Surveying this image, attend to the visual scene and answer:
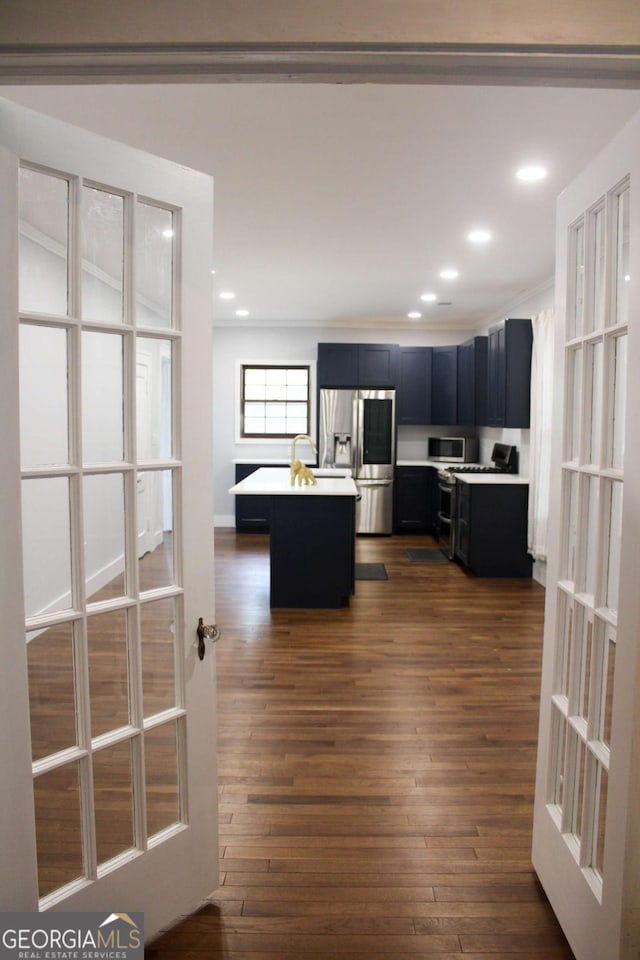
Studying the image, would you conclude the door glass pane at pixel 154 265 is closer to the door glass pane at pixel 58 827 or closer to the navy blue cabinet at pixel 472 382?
the door glass pane at pixel 58 827

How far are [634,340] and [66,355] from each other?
1.27m

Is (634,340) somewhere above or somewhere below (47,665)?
above

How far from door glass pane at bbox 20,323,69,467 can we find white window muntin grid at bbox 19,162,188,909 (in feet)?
0.05

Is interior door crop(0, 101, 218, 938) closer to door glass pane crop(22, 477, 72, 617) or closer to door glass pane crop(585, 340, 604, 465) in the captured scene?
door glass pane crop(22, 477, 72, 617)

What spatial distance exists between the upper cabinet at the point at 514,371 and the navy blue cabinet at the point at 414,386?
2.06 m

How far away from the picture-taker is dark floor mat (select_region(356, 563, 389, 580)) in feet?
19.6

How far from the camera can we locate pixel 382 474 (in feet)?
26.4

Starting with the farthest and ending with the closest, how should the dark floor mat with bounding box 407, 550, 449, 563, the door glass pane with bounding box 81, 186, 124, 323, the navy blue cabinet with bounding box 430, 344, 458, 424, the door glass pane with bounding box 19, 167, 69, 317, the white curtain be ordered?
the navy blue cabinet with bounding box 430, 344, 458, 424 < the dark floor mat with bounding box 407, 550, 449, 563 < the white curtain < the door glass pane with bounding box 81, 186, 124, 323 < the door glass pane with bounding box 19, 167, 69, 317

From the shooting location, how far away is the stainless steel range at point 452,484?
6.57 m

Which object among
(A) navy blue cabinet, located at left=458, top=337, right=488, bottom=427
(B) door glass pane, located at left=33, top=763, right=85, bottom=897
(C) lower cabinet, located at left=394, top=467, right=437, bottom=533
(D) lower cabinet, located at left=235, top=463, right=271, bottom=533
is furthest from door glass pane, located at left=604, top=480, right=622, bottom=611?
(D) lower cabinet, located at left=235, top=463, right=271, bottom=533

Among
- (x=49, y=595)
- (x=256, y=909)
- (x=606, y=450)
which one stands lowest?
(x=256, y=909)

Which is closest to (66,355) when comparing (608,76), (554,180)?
(608,76)

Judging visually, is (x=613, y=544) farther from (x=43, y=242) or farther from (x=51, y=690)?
(x=43, y=242)

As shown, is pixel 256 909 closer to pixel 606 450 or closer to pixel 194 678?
pixel 194 678
